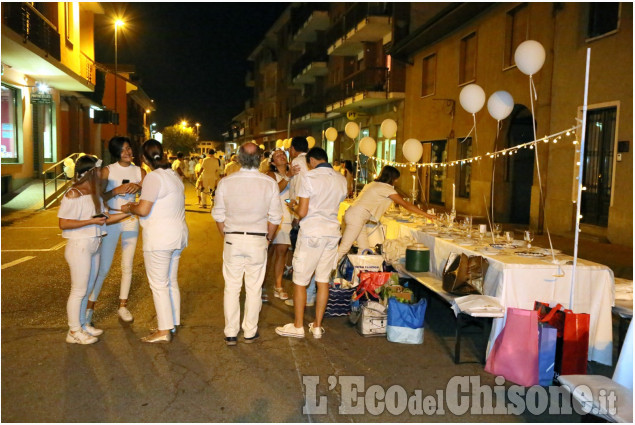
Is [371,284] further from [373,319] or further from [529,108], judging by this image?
[529,108]

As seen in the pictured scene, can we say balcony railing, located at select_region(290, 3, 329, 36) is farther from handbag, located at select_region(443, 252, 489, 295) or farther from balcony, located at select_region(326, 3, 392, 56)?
handbag, located at select_region(443, 252, 489, 295)

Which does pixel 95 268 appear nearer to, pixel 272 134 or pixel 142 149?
pixel 142 149

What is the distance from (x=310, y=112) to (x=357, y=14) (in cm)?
1026

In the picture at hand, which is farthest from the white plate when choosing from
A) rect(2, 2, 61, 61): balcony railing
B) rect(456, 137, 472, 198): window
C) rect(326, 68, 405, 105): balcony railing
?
rect(326, 68, 405, 105): balcony railing

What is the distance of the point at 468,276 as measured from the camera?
→ 554cm

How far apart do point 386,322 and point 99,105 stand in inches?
1157

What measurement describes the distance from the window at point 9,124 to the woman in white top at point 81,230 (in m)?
14.8

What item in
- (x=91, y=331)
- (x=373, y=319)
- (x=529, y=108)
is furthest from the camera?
(x=529, y=108)

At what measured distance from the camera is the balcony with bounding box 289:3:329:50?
3434cm

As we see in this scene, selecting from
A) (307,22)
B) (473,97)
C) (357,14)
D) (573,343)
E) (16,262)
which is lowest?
(16,262)

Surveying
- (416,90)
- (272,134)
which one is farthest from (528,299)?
(272,134)

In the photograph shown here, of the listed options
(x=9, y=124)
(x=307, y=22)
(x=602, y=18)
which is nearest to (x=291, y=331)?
(x=602, y=18)

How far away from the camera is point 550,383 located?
4684 mm

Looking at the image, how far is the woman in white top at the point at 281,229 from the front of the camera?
23.5 ft
